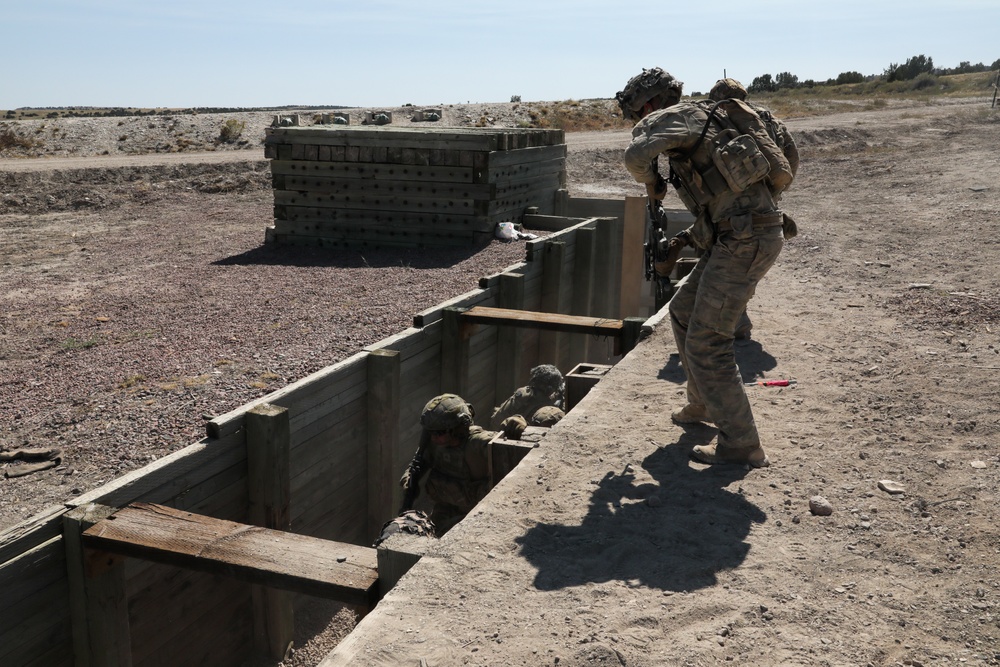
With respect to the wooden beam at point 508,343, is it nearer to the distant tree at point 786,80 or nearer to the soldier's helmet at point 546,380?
the soldier's helmet at point 546,380

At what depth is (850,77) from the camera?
221ft

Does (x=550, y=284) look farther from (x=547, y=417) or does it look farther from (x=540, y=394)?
(x=547, y=417)

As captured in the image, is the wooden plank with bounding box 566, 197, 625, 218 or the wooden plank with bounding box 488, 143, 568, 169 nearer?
the wooden plank with bounding box 488, 143, 568, 169

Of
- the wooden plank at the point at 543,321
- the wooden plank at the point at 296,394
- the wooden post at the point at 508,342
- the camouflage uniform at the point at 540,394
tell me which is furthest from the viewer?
the wooden post at the point at 508,342

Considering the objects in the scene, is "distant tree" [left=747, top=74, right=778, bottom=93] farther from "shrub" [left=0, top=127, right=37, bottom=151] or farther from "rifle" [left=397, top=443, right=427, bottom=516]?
"rifle" [left=397, top=443, right=427, bottom=516]

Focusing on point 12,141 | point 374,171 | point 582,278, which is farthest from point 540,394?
point 12,141

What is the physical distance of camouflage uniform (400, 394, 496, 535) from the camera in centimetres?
620

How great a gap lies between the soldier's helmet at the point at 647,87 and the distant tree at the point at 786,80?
214ft

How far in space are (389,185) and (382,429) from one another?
20.5 ft

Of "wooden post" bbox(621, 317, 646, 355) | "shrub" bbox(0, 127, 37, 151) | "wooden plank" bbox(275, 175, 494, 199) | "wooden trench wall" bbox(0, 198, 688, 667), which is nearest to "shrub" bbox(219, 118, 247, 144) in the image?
"shrub" bbox(0, 127, 37, 151)

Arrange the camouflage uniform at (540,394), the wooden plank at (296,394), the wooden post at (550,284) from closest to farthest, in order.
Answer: the wooden plank at (296,394) → the camouflage uniform at (540,394) → the wooden post at (550,284)

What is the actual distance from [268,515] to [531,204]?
9.59 meters

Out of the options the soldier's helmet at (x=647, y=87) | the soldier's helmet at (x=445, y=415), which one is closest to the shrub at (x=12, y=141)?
the soldier's helmet at (x=445, y=415)

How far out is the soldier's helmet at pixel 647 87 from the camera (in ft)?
18.1
